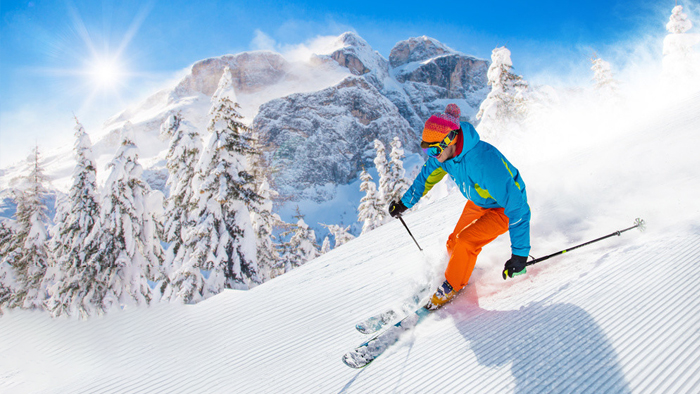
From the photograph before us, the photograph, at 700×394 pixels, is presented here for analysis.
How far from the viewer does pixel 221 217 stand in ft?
38.5

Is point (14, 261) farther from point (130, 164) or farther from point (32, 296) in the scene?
point (130, 164)

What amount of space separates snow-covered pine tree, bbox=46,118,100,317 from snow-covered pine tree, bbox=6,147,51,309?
3.37m

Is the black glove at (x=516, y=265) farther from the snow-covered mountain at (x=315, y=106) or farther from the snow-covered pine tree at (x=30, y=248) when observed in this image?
the snow-covered mountain at (x=315, y=106)

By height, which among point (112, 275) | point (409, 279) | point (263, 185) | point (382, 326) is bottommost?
point (382, 326)

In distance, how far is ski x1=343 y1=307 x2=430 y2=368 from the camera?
2525 millimetres

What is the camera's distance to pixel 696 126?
17.0 feet

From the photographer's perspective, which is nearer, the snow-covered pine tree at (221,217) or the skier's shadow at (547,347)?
the skier's shadow at (547,347)

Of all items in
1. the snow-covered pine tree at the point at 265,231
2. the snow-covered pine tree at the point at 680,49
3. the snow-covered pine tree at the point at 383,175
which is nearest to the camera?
the snow-covered pine tree at the point at 265,231

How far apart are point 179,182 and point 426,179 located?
12.1m

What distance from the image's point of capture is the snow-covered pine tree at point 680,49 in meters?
22.2

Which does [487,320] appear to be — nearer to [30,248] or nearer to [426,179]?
[426,179]

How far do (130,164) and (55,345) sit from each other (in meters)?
9.01

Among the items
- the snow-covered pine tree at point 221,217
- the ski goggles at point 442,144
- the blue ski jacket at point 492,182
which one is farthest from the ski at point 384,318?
the snow-covered pine tree at point 221,217

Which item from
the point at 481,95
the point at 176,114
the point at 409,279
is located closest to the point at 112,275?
the point at 176,114
